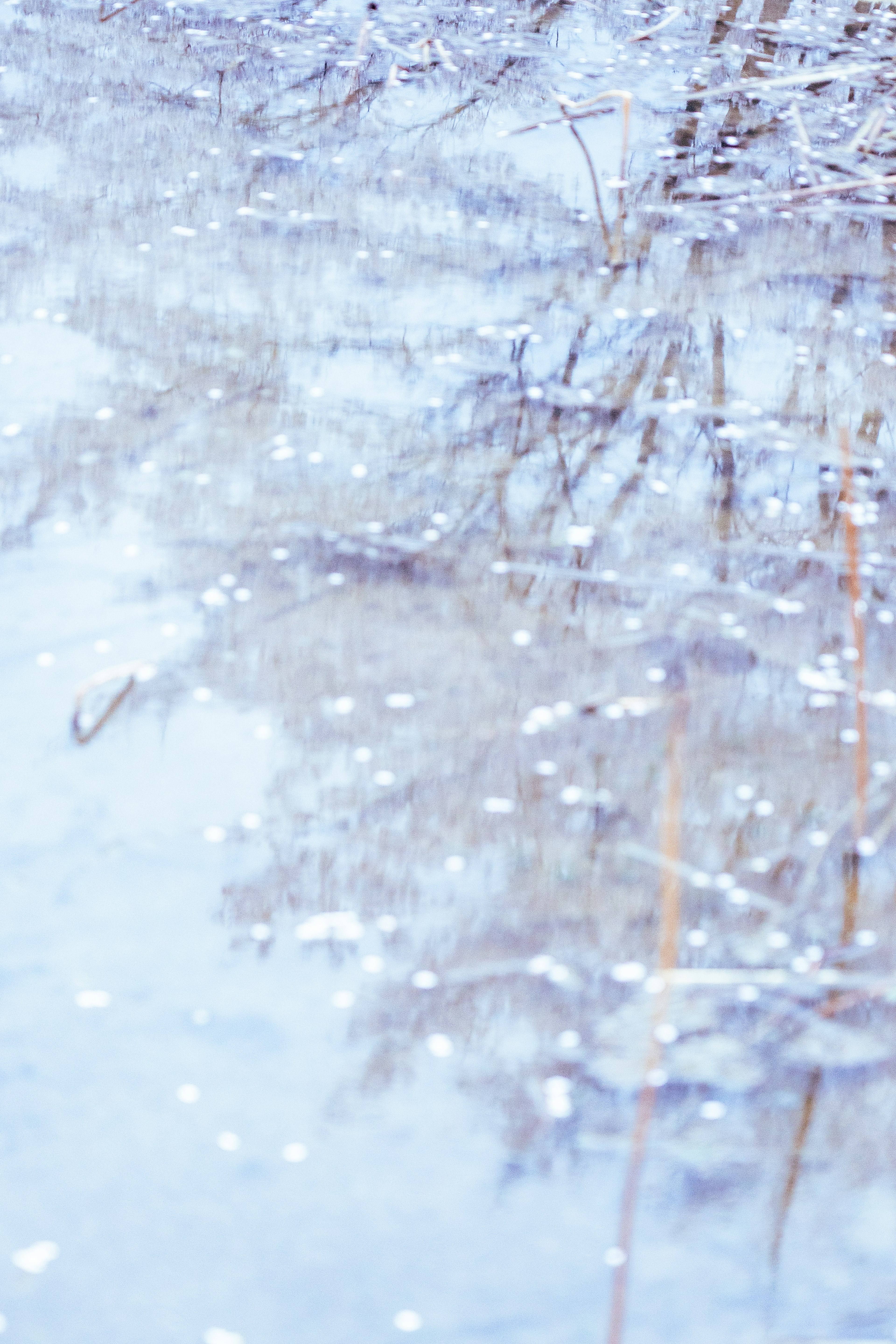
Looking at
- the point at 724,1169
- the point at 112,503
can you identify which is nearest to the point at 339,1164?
the point at 724,1169

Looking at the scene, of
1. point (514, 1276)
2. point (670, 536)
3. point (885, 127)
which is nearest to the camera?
point (514, 1276)

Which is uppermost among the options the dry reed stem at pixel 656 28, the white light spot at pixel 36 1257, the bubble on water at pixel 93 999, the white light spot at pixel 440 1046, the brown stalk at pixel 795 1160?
the dry reed stem at pixel 656 28

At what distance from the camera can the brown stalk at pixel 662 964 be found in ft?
3.33

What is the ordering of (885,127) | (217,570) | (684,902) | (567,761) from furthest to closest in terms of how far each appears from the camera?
(885,127)
(217,570)
(567,761)
(684,902)

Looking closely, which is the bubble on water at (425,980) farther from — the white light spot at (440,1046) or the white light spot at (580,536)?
the white light spot at (580,536)

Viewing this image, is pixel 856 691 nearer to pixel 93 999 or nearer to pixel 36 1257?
pixel 93 999

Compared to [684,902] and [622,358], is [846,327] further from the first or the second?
[684,902]

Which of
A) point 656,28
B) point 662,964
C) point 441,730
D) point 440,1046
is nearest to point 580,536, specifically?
point 441,730

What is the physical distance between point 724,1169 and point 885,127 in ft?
7.79

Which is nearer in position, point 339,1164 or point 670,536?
point 339,1164

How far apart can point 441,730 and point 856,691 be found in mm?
507

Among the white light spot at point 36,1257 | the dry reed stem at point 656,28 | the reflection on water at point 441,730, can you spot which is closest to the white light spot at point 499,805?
the reflection on water at point 441,730

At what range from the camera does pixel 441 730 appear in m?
1.44

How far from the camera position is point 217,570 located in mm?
1614
